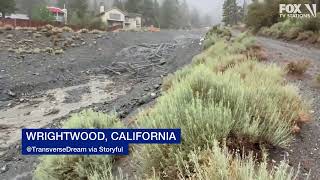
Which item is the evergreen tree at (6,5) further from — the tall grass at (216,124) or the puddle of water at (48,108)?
the tall grass at (216,124)

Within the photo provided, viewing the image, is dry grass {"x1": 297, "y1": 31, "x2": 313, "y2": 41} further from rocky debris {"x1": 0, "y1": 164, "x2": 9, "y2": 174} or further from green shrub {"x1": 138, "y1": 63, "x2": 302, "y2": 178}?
rocky debris {"x1": 0, "y1": 164, "x2": 9, "y2": 174}

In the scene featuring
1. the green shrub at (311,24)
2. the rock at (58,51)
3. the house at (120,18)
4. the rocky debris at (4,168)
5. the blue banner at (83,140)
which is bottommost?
the rocky debris at (4,168)

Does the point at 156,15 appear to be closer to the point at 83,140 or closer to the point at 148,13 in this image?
the point at 148,13

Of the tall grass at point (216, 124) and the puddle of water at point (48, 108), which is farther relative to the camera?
the puddle of water at point (48, 108)

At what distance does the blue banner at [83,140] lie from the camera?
13.6ft

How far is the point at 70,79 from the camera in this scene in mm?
20469

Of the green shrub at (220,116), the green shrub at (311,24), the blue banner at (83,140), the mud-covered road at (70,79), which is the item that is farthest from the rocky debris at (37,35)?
the blue banner at (83,140)

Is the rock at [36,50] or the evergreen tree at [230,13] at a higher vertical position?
the evergreen tree at [230,13]

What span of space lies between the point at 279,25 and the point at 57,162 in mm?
27126

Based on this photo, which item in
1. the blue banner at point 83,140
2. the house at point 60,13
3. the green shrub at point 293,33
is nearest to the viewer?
the blue banner at point 83,140

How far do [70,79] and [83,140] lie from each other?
16690mm

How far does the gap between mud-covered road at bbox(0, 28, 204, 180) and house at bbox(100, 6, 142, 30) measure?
4397 cm

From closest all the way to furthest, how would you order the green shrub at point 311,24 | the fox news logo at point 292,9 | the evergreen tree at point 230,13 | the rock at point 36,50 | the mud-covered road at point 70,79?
the mud-covered road at point 70,79 < the green shrub at point 311,24 < the rock at point 36,50 < the fox news logo at point 292,9 < the evergreen tree at point 230,13

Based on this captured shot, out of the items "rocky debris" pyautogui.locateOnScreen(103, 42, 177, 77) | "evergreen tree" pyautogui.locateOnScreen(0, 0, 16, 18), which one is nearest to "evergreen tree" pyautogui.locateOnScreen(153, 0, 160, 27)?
"evergreen tree" pyautogui.locateOnScreen(0, 0, 16, 18)
